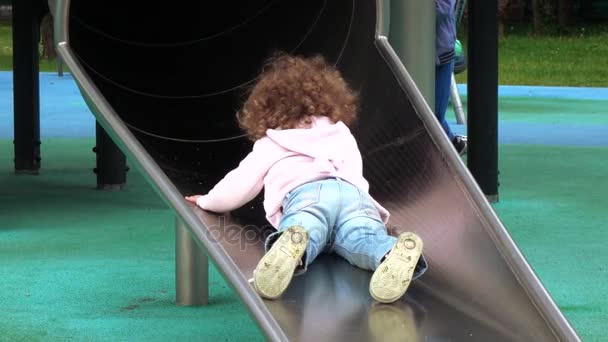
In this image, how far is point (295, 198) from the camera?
4.45 m

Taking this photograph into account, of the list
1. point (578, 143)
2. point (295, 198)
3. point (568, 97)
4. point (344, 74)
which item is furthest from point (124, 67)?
point (568, 97)

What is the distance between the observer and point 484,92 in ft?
24.9

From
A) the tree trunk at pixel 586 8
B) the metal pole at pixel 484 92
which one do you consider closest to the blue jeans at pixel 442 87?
the metal pole at pixel 484 92

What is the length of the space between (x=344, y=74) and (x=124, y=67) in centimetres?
129

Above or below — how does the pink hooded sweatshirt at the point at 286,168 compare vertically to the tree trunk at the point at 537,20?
above

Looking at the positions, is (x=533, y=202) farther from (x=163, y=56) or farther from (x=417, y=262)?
(x=417, y=262)

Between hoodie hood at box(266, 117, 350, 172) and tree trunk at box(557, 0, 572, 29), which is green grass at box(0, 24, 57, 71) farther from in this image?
hoodie hood at box(266, 117, 350, 172)

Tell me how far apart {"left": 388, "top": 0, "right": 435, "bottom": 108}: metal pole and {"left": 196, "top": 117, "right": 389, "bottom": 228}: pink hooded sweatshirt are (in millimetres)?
1608

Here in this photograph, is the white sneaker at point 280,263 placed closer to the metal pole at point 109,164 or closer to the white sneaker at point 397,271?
the white sneaker at point 397,271

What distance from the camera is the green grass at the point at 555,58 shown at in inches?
749

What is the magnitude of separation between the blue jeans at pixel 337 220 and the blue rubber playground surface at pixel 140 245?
1.49 feet

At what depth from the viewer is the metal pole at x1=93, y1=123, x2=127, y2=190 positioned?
313 inches

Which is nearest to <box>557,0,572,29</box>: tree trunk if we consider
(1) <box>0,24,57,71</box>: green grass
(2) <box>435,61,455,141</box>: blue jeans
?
(1) <box>0,24,57,71</box>: green grass

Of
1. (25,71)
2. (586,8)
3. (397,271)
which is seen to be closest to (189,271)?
(397,271)
